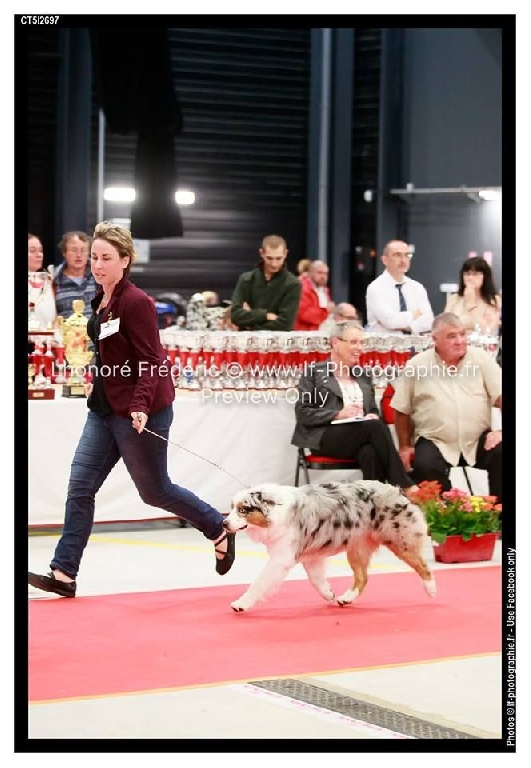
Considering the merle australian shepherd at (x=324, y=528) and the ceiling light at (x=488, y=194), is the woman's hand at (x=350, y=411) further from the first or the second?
the ceiling light at (x=488, y=194)

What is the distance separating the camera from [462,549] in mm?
6027

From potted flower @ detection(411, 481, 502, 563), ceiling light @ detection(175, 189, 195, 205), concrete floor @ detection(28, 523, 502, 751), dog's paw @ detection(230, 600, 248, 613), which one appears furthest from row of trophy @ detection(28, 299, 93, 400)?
ceiling light @ detection(175, 189, 195, 205)

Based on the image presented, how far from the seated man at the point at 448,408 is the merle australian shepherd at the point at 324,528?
98 cm

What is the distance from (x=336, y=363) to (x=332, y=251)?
29.0 feet

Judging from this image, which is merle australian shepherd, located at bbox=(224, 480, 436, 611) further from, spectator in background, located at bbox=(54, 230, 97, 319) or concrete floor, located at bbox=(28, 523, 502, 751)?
spectator in background, located at bbox=(54, 230, 97, 319)

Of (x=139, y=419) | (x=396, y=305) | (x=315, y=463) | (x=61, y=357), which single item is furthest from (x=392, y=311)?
(x=139, y=419)

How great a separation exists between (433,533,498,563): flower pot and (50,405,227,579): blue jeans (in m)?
1.57

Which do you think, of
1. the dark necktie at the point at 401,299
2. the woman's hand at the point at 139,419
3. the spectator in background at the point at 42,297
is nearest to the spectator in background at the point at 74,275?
the spectator in background at the point at 42,297

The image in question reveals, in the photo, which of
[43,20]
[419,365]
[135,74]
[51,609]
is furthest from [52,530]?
[135,74]

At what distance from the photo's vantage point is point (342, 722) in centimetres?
360

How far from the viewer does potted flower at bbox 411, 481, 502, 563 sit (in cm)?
602

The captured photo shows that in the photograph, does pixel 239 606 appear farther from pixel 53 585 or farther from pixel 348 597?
pixel 53 585

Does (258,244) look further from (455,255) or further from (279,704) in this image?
(279,704)

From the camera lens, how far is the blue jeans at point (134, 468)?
4.63 meters
